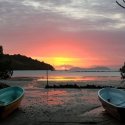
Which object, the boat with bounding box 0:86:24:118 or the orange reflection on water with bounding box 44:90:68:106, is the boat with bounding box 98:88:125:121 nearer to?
the boat with bounding box 0:86:24:118

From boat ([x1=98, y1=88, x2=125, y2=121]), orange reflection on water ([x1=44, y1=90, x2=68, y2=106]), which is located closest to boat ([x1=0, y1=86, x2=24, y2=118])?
orange reflection on water ([x1=44, y1=90, x2=68, y2=106])

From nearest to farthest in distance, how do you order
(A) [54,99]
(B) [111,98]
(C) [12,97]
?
(B) [111,98], (C) [12,97], (A) [54,99]

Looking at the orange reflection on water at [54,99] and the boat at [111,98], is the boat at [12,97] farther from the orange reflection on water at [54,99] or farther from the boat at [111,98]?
the boat at [111,98]

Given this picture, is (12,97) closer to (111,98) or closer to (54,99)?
(111,98)

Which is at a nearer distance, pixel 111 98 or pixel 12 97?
pixel 111 98

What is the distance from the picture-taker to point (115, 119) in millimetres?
21109

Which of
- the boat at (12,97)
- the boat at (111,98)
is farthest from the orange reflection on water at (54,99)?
the boat at (111,98)

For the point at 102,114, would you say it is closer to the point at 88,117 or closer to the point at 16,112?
the point at 88,117

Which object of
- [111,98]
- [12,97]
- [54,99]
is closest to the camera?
[111,98]

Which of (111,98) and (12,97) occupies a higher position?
(111,98)

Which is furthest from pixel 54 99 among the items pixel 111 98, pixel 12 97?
pixel 111 98

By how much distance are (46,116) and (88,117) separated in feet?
8.28

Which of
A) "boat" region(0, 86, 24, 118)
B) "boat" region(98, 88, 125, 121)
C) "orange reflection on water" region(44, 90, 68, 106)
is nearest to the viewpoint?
"boat" region(98, 88, 125, 121)

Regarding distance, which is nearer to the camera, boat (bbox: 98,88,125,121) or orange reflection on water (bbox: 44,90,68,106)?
boat (bbox: 98,88,125,121)
